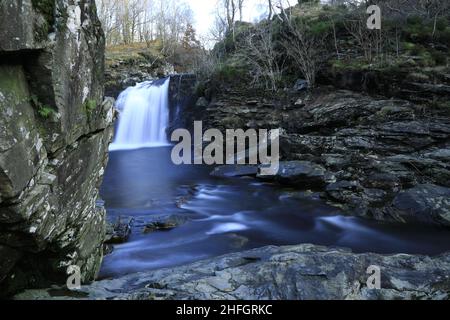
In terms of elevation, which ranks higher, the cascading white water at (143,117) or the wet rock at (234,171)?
the cascading white water at (143,117)

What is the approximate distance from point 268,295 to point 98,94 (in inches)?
139

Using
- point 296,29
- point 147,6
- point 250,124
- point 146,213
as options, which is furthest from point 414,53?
point 147,6

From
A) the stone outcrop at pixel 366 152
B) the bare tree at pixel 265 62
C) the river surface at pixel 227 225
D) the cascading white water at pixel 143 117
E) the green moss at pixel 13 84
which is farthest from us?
the cascading white water at pixel 143 117

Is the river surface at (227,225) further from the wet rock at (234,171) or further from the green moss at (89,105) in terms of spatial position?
the green moss at (89,105)

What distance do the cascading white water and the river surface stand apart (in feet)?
25.4

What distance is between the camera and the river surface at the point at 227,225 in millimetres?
7469

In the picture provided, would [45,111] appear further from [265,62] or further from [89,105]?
[265,62]

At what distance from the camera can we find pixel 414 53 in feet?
48.4

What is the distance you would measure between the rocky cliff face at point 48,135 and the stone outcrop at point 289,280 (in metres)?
0.60

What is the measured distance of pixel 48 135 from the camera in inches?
163

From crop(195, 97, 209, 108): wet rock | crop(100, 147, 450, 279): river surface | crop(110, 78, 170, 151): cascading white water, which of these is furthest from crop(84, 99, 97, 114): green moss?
crop(110, 78, 170, 151): cascading white water

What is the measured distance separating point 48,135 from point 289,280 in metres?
3.30

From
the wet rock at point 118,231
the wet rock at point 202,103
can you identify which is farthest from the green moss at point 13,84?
the wet rock at point 202,103

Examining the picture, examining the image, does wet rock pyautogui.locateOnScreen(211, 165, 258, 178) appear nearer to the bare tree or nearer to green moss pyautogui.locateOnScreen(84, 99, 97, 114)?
the bare tree
